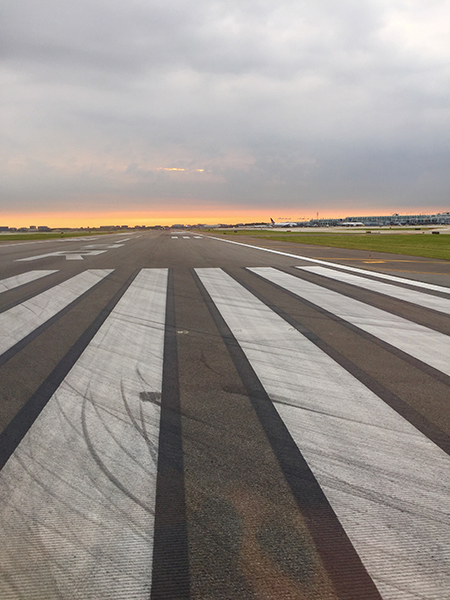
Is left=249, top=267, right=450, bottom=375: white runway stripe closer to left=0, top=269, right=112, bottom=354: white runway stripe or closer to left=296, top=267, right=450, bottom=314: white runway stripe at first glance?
left=296, top=267, right=450, bottom=314: white runway stripe

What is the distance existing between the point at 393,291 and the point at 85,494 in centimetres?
720

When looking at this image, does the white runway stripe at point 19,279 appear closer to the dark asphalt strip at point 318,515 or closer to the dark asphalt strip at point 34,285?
the dark asphalt strip at point 34,285

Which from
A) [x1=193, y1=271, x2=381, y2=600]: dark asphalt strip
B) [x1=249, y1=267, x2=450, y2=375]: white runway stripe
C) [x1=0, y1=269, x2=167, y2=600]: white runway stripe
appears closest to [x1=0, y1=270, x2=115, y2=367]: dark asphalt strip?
[x1=0, y1=269, x2=167, y2=600]: white runway stripe

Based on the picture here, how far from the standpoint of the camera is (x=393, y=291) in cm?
753

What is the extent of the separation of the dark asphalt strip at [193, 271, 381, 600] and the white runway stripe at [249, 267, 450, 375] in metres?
1.97

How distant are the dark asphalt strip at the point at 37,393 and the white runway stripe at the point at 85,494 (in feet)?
0.18

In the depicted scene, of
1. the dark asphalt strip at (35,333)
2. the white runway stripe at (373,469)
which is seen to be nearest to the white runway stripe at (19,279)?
the dark asphalt strip at (35,333)

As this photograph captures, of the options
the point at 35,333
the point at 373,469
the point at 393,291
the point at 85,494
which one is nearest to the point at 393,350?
the point at 373,469

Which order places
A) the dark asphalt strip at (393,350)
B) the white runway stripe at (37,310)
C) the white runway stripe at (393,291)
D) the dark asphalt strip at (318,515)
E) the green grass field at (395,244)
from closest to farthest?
the dark asphalt strip at (318,515) < the dark asphalt strip at (393,350) < the white runway stripe at (37,310) < the white runway stripe at (393,291) < the green grass field at (395,244)

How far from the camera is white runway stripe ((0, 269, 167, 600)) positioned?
4.68 feet

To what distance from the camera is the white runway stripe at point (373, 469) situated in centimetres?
148

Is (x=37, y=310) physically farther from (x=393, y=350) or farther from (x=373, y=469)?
(x=373, y=469)

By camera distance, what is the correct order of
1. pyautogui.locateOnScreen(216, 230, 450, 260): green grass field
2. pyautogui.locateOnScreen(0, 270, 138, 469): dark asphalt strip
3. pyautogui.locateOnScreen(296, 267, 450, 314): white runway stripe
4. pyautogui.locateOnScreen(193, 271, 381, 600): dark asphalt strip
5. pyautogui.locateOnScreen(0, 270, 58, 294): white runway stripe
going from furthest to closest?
pyautogui.locateOnScreen(216, 230, 450, 260): green grass field < pyautogui.locateOnScreen(0, 270, 58, 294): white runway stripe < pyautogui.locateOnScreen(296, 267, 450, 314): white runway stripe < pyautogui.locateOnScreen(0, 270, 138, 469): dark asphalt strip < pyautogui.locateOnScreen(193, 271, 381, 600): dark asphalt strip

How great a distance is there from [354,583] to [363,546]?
0.61 feet
